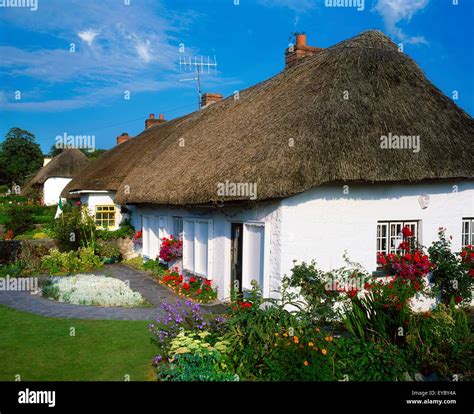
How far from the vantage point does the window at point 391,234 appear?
929cm

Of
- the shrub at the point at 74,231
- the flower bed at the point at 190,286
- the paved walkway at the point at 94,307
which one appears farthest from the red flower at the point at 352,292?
the shrub at the point at 74,231

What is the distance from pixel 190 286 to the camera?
11.6 meters

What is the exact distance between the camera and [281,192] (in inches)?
309

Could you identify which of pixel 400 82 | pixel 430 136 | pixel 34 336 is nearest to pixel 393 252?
pixel 430 136

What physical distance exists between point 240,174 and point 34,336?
4.85 m

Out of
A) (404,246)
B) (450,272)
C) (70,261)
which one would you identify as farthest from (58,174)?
(450,272)

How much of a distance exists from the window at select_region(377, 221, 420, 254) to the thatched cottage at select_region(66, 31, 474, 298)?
0.09 feet

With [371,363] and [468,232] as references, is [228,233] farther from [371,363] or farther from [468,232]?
[468,232]

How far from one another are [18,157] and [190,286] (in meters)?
67.4

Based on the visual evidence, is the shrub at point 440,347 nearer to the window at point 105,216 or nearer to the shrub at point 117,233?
the shrub at point 117,233

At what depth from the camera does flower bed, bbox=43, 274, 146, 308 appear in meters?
10.2

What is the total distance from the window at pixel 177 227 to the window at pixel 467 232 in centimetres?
772

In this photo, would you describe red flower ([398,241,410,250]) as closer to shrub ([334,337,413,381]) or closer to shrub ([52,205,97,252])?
shrub ([334,337,413,381])
